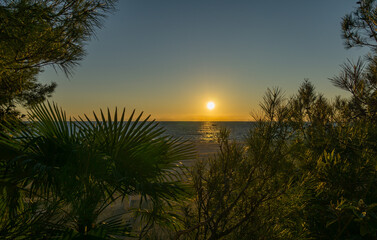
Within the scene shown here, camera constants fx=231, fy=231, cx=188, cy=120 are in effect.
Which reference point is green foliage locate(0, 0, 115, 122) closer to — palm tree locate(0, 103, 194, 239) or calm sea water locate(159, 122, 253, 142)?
palm tree locate(0, 103, 194, 239)

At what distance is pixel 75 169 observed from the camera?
1.81m

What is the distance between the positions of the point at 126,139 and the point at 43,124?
756mm

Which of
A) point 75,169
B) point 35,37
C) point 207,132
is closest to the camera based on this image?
point 75,169

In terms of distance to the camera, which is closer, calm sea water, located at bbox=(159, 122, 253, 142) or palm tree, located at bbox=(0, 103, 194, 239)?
palm tree, located at bbox=(0, 103, 194, 239)

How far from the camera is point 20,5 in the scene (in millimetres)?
2752

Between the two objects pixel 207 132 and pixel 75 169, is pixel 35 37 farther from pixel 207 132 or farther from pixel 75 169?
pixel 207 132

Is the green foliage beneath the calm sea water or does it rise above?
above

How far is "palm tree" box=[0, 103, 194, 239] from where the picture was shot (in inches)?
70.7

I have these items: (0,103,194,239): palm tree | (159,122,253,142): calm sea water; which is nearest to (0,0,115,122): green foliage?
(0,103,194,239): palm tree

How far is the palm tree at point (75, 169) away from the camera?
1.80 m

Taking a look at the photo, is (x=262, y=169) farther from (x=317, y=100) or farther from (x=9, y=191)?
(x=317, y=100)

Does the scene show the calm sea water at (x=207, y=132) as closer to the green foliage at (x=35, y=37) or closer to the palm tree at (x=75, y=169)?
the palm tree at (x=75, y=169)

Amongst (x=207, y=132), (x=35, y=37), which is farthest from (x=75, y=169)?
(x=207, y=132)

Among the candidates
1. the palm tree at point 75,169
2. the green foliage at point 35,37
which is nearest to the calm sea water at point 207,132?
the palm tree at point 75,169
